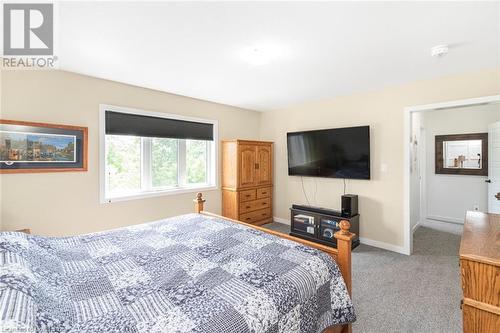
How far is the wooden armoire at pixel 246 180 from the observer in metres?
4.30

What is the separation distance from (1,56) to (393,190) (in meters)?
5.10

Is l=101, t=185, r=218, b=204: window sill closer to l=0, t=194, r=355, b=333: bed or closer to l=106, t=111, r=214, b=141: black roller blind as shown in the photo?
l=106, t=111, r=214, b=141: black roller blind

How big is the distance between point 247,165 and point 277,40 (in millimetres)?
2614

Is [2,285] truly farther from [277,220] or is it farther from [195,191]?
[277,220]

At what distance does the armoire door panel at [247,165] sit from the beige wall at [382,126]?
43.0 inches

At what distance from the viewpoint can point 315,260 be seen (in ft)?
5.04

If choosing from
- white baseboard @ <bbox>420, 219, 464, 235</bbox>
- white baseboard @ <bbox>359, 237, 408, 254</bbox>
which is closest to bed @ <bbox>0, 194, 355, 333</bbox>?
white baseboard @ <bbox>359, 237, 408, 254</bbox>

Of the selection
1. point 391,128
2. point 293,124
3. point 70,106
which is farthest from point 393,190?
point 70,106

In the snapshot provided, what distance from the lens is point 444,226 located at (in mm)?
4488

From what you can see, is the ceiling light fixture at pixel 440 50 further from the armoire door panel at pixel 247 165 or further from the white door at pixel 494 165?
the armoire door panel at pixel 247 165

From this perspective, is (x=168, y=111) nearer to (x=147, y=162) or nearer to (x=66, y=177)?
(x=147, y=162)

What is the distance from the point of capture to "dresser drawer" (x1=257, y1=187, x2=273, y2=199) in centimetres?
471

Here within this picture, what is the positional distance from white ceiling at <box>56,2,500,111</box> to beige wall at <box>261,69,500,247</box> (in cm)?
21

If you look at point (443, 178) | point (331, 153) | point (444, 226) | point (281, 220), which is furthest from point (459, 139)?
point (281, 220)
